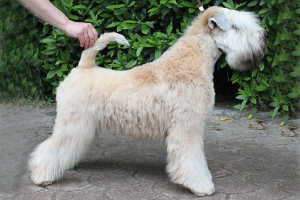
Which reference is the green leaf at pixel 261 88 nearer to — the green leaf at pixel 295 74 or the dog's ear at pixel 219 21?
the green leaf at pixel 295 74

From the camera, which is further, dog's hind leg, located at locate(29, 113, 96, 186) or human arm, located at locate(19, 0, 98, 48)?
dog's hind leg, located at locate(29, 113, 96, 186)

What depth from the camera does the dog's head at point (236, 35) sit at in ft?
9.53

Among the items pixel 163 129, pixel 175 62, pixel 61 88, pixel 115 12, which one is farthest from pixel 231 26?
pixel 115 12

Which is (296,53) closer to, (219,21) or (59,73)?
(219,21)

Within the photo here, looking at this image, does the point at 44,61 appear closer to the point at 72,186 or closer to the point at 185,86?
the point at 72,186

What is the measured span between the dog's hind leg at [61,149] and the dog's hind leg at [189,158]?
0.63m

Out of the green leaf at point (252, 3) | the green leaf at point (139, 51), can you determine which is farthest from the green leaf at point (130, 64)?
the green leaf at point (252, 3)

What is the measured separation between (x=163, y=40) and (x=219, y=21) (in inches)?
77.5

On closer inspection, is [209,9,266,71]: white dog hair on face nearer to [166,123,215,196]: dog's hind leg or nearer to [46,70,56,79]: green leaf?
[166,123,215,196]: dog's hind leg

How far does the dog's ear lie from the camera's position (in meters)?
2.88

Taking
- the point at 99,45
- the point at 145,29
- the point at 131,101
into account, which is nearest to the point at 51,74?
the point at 145,29

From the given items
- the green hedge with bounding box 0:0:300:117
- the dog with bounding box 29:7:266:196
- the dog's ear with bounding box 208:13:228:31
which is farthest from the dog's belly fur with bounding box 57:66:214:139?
the green hedge with bounding box 0:0:300:117

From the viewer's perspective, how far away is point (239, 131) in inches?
183

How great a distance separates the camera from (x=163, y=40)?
15.8 feet
